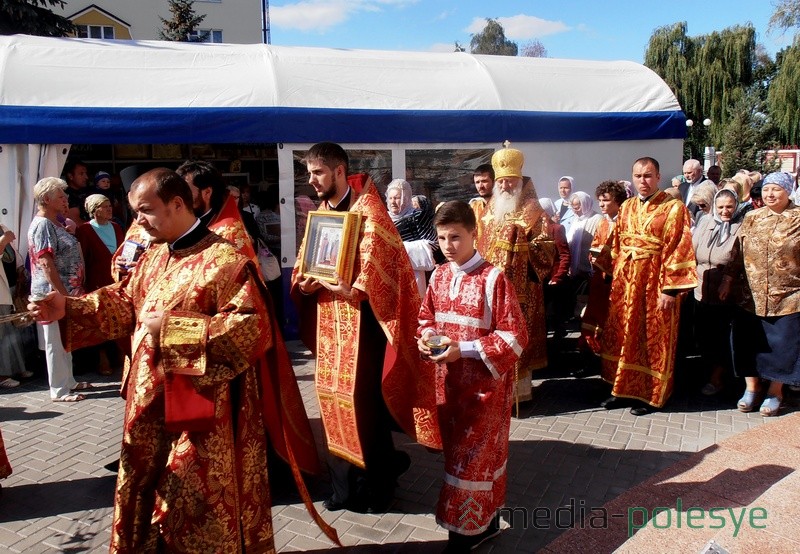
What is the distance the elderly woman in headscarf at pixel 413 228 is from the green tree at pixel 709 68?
24965mm

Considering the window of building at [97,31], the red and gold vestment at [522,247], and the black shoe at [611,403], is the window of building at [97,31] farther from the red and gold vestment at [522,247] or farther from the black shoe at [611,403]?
the black shoe at [611,403]

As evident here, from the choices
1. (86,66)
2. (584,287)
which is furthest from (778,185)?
(86,66)

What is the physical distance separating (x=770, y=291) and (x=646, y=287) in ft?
3.08

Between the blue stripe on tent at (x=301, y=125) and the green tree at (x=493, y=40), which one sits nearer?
the blue stripe on tent at (x=301, y=125)

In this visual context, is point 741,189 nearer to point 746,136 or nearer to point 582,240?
point 582,240

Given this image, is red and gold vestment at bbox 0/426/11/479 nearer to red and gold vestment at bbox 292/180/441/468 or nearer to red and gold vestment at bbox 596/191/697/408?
red and gold vestment at bbox 292/180/441/468

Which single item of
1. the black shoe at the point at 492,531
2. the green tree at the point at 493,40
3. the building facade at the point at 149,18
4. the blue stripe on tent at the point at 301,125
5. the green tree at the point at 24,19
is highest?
the green tree at the point at 493,40

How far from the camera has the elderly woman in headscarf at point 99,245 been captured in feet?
20.8

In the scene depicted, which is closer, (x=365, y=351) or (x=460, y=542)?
(x=460, y=542)

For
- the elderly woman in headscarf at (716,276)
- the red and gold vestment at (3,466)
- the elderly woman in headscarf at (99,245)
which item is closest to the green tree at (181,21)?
the elderly woman in headscarf at (99,245)

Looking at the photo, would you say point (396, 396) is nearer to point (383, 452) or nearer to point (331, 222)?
point (383, 452)

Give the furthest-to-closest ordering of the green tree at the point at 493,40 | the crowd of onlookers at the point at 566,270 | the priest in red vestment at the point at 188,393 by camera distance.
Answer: the green tree at the point at 493,40
the crowd of onlookers at the point at 566,270
the priest in red vestment at the point at 188,393

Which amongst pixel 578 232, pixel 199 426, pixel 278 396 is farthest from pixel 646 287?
pixel 199 426

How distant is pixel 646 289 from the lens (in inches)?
203
